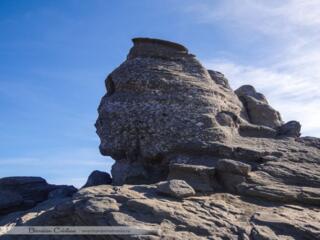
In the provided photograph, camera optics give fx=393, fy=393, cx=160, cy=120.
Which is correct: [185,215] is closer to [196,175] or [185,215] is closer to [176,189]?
[176,189]

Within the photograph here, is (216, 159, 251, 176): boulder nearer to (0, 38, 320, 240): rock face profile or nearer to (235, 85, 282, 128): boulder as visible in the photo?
(0, 38, 320, 240): rock face profile

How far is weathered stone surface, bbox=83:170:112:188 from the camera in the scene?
2135cm

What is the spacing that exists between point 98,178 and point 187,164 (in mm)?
6022

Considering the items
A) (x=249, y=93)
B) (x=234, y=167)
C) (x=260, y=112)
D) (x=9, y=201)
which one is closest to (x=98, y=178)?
(x=9, y=201)

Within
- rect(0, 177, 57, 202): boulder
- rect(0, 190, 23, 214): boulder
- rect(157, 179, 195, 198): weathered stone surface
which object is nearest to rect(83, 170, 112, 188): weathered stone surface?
rect(0, 177, 57, 202): boulder

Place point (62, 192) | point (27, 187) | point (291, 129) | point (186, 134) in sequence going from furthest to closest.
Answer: point (291, 129) → point (27, 187) → point (62, 192) → point (186, 134)

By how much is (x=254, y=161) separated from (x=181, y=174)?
4123 millimetres

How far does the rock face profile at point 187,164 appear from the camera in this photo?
44.0 ft

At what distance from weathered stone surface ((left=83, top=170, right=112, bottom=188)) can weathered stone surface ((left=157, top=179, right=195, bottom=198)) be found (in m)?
7.16

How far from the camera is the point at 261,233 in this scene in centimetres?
1274

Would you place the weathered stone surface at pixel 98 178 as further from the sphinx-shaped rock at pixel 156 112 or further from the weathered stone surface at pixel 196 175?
the weathered stone surface at pixel 196 175

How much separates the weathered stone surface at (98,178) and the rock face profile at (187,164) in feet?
0.20

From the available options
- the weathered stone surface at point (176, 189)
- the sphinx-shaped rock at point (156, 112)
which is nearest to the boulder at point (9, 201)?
the sphinx-shaped rock at point (156, 112)

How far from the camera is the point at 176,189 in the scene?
48.2ft
